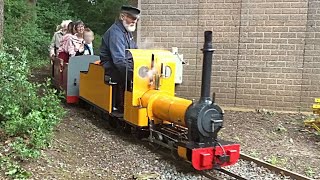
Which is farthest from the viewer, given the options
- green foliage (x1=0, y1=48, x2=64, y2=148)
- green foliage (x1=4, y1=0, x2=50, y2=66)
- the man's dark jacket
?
green foliage (x1=4, y1=0, x2=50, y2=66)

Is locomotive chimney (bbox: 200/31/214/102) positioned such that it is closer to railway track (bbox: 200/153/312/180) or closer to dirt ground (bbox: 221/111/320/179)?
railway track (bbox: 200/153/312/180)

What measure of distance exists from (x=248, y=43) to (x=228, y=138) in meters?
3.38

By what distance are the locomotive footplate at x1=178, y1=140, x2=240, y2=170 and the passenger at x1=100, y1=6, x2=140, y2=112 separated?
5.99 feet

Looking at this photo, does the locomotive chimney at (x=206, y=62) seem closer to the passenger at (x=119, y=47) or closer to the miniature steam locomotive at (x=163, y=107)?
the miniature steam locomotive at (x=163, y=107)

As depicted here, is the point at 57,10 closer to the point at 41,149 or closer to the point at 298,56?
the point at 298,56

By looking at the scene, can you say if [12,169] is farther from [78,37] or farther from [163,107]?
[78,37]

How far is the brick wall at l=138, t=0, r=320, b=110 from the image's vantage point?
9859mm

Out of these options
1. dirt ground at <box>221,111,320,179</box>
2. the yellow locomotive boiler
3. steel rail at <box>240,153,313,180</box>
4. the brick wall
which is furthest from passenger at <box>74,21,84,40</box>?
steel rail at <box>240,153,313,180</box>

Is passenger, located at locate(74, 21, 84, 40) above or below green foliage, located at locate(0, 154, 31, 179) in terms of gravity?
above

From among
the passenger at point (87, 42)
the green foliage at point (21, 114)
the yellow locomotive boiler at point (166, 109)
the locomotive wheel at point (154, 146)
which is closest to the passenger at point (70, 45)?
the passenger at point (87, 42)

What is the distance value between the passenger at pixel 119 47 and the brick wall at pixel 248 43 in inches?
131

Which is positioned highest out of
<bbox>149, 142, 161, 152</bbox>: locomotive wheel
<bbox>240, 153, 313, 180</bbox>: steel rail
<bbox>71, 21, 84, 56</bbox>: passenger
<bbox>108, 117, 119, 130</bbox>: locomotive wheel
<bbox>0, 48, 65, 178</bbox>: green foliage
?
<bbox>71, 21, 84, 56</bbox>: passenger

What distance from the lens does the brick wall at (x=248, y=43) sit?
9859mm

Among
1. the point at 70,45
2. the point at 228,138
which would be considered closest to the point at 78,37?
the point at 70,45
